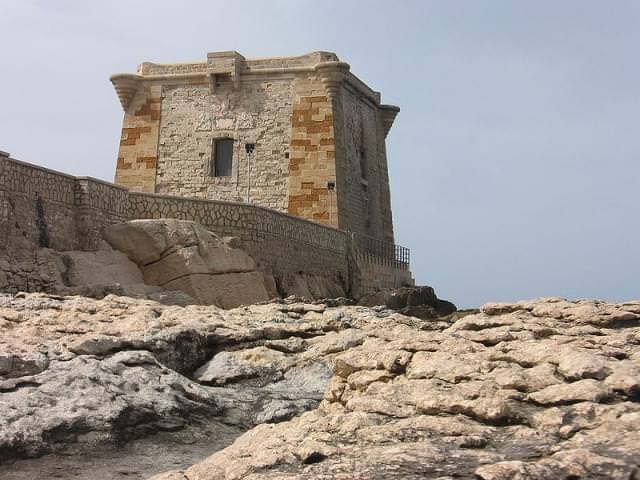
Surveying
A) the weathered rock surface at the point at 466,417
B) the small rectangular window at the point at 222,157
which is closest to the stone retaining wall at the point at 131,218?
the small rectangular window at the point at 222,157

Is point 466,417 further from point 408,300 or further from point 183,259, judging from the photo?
point 408,300

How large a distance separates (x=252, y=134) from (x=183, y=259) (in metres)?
9.11

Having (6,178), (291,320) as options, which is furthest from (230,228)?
(291,320)

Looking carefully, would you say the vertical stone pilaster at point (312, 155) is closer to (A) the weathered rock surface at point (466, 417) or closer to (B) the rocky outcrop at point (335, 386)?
(B) the rocky outcrop at point (335, 386)

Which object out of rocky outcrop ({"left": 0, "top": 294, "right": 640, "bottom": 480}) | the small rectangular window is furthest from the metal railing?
rocky outcrop ({"left": 0, "top": 294, "right": 640, "bottom": 480})

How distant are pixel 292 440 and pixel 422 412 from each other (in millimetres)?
840

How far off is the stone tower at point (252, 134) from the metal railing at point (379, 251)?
1.40 feet

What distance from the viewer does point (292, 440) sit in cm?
446

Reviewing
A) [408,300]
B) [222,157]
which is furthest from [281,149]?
[408,300]

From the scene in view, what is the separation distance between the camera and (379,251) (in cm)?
2456

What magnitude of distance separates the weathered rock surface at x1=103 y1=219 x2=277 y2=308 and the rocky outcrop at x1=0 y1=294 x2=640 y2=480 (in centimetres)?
497

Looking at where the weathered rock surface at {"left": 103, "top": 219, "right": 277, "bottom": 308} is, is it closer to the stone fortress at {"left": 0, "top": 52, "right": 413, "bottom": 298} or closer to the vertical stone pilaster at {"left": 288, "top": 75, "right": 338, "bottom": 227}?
the stone fortress at {"left": 0, "top": 52, "right": 413, "bottom": 298}

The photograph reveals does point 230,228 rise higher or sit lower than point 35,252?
higher

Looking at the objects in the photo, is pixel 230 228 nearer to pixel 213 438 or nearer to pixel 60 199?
pixel 60 199
